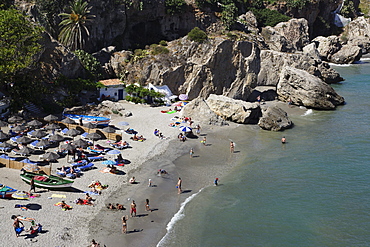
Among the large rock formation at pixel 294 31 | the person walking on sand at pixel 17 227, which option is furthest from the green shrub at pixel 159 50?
the person walking on sand at pixel 17 227

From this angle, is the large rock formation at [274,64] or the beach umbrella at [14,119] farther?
the large rock formation at [274,64]

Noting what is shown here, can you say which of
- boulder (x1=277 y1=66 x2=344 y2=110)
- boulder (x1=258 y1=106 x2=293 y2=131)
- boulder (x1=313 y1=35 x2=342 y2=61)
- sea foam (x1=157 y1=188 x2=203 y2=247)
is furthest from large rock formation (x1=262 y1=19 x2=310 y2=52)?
sea foam (x1=157 y1=188 x2=203 y2=247)

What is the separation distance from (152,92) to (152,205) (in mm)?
30158

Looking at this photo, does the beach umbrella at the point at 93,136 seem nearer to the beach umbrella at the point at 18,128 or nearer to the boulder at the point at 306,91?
the beach umbrella at the point at 18,128

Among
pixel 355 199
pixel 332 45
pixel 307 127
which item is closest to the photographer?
pixel 355 199

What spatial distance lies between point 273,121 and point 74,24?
112ft

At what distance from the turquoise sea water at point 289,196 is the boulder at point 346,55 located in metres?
61.9

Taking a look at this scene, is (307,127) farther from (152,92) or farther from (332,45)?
(332,45)

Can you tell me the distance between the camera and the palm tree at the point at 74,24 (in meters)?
62.3

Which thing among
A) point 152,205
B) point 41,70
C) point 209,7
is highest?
point 209,7

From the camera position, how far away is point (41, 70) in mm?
55438

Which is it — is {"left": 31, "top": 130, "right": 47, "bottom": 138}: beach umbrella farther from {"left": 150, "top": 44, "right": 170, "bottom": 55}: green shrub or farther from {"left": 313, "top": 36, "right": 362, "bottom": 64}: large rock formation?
{"left": 313, "top": 36, "right": 362, "bottom": 64}: large rock formation

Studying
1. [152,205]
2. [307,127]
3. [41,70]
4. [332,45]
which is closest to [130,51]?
[41,70]

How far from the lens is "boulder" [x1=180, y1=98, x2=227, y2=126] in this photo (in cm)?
5406
